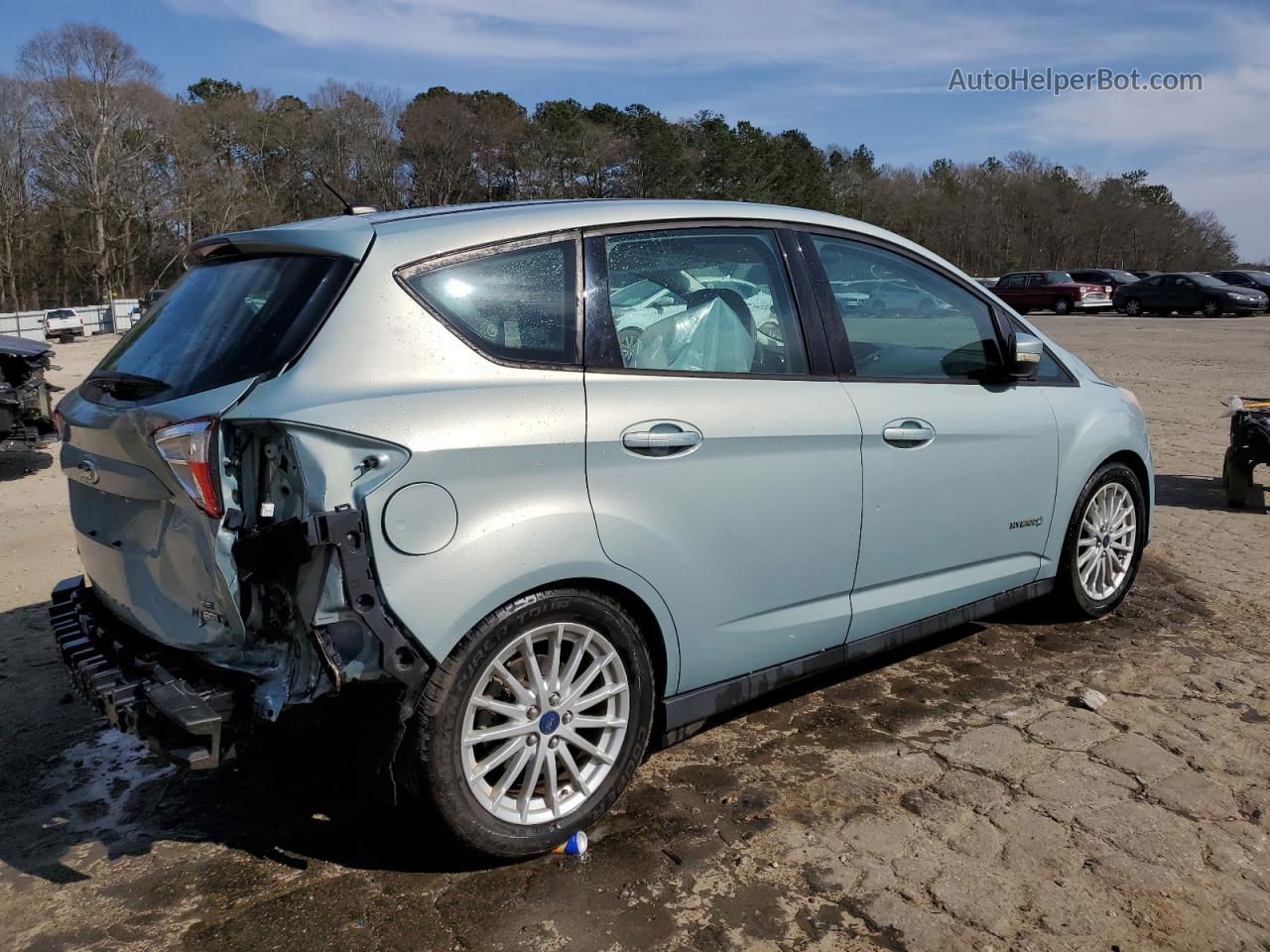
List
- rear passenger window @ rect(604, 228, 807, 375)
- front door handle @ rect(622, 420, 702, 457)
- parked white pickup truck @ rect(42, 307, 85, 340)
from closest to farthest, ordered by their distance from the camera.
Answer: front door handle @ rect(622, 420, 702, 457), rear passenger window @ rect(604, 228, 807, 375), parked white pickup truck @ rect(42, 307, 85, 340)

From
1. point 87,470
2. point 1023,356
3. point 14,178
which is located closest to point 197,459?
point 87,470

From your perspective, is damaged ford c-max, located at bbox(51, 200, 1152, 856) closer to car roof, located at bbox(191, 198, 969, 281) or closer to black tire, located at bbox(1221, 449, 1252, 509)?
car roof, located at bbox(191, 198, 969, 281)

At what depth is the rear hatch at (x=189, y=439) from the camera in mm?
2633

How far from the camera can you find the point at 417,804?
2.75 m

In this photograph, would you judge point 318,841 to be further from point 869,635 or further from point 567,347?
point 869,635

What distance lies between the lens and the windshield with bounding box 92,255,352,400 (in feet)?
8.86

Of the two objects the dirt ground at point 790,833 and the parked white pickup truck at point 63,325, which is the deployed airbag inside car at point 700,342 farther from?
the parked white pickup truck at point 63,325

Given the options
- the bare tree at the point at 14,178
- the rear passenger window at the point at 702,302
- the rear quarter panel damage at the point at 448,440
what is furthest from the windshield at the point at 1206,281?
the bare tree at the point at 14,178

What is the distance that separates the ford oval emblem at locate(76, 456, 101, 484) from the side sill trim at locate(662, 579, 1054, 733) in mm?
1848

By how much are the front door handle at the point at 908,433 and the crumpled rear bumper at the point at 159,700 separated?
7.52 feet

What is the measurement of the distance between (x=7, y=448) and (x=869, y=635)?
26.5ft

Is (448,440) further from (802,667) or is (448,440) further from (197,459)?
(802,667)

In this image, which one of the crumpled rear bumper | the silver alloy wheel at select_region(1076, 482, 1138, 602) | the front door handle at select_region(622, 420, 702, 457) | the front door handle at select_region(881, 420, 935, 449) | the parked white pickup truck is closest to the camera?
the crumpled rear bumper

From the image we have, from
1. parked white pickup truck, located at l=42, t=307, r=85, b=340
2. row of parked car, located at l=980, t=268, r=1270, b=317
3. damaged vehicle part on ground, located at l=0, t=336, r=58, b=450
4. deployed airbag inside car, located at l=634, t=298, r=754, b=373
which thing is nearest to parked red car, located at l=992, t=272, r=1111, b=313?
row of parked car, located at l=980, t=268, r=1270, b=317
